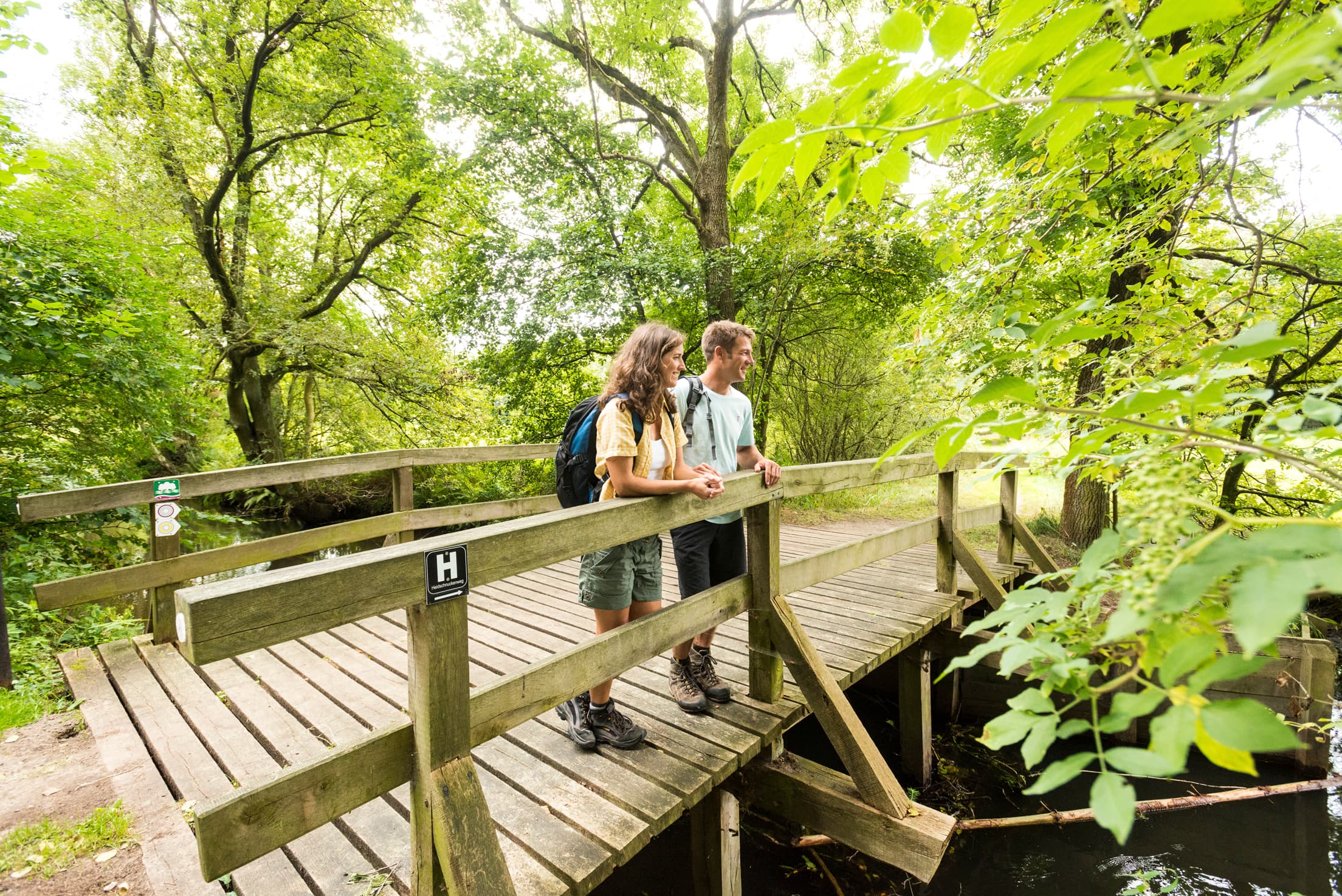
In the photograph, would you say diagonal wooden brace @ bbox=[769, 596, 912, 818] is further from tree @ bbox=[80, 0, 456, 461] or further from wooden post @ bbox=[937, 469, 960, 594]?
tree @ bbox=[80, 0, 456, 461]

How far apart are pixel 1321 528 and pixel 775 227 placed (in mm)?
7705

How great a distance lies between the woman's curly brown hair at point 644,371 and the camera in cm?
227

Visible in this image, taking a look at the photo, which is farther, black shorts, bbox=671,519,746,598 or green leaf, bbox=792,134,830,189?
black shorts, bbox=671,519,746,598

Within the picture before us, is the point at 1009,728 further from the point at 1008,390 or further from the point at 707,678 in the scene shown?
the point at 707,678

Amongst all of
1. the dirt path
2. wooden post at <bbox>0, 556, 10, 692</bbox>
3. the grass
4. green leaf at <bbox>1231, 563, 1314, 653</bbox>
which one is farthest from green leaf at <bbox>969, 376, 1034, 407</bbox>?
wooden post at <bbox>0, 556, 10, 692</bbox>

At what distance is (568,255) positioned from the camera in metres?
8.37

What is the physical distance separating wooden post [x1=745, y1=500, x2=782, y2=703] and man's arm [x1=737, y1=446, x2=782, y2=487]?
0.14m

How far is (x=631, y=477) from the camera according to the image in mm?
2125

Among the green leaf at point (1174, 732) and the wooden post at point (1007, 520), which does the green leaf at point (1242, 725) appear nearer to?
the green leaf at point (1174, 732)

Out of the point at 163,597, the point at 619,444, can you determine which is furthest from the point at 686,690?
the point at 163,597

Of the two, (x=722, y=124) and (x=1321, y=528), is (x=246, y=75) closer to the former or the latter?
(x=722, y=124)

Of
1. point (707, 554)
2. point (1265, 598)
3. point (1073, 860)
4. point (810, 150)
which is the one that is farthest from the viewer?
point (1073, 860)

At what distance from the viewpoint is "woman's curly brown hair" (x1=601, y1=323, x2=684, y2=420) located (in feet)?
7.46

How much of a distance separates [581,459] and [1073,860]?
14.5ft
